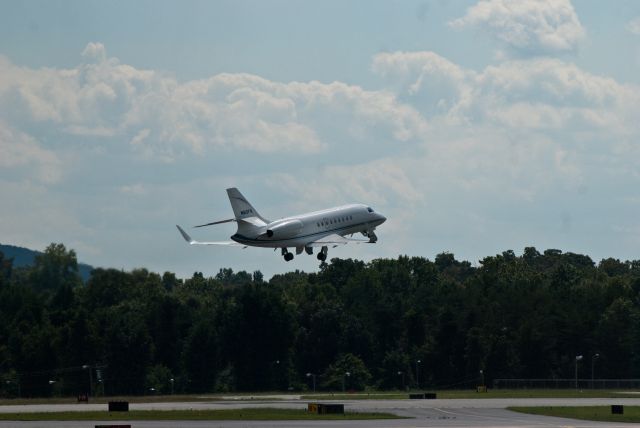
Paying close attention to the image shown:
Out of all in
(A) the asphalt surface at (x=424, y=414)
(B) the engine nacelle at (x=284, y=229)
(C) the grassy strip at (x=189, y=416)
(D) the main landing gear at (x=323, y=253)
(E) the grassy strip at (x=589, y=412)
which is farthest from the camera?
(D) the main landing gear at (x=323, y=253)

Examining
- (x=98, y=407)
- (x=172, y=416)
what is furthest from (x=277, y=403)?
(x=172, y=416)

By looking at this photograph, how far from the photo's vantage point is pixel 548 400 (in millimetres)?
144000

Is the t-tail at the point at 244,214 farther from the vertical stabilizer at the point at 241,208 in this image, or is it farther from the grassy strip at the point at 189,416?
the grassy strip at the point at 189,416

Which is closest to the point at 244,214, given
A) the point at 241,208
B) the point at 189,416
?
the point at 241,208

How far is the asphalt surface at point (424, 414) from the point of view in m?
101

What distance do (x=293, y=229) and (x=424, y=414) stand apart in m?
35.0

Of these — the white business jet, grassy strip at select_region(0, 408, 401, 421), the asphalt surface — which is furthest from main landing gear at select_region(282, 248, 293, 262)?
grassy strip at select_region(0, 408, 401, 421)

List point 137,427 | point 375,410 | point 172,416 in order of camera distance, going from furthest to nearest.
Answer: point 375,410 → point 172,416 → point 137,427

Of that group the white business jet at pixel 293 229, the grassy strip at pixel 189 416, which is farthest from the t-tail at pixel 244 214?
the grassy strip at pixel 189 416

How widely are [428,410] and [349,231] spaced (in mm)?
37077

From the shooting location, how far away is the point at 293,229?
14575cm

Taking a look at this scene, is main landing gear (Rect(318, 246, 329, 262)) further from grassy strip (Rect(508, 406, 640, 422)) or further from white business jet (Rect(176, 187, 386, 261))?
grassy strip (Rect(508, 406, 640, 422))

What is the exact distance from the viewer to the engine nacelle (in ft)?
472

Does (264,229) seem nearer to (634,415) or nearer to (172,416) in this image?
(172,416)
